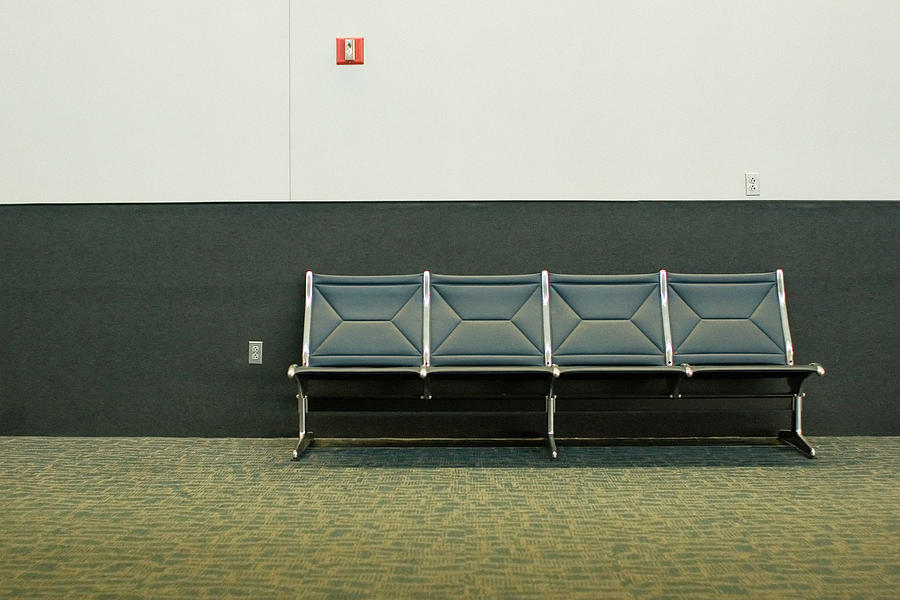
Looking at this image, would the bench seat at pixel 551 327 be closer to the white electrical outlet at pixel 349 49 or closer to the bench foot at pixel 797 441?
the bench foot at pixel 797 441

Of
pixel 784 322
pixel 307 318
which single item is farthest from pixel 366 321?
pixel 784 322

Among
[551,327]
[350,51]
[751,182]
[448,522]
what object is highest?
[350,51]

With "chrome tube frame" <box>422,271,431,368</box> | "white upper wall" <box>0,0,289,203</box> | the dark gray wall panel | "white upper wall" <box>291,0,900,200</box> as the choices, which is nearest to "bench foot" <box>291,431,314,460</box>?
the dark gray wall panel

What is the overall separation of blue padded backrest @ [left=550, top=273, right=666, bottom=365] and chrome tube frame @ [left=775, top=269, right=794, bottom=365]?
1.96 feet

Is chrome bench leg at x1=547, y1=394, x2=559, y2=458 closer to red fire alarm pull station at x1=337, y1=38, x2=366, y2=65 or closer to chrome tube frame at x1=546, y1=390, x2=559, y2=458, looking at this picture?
chrome tube frame at x1=546, y1=390, x2=559, y2=458

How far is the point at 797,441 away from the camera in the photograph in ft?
12.4

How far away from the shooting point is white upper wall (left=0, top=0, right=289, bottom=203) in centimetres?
418

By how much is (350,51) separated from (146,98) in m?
1.11

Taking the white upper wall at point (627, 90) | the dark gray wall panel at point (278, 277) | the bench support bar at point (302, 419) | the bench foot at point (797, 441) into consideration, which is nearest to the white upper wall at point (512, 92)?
the white upper wall at point (627, 90)

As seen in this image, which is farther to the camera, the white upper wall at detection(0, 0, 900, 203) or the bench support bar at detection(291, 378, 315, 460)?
the white upper wall at detection(0, 0, 900, 203)

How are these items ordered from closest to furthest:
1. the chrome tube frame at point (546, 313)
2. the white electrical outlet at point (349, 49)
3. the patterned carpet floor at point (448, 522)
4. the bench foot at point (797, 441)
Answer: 1. the patterned carpet floor at point (448, 522)
2. the bench foot at point (797, 441)
3. the chrome tube frame at point (546, 313)
4. the white electrical outlet at point (349, 49)

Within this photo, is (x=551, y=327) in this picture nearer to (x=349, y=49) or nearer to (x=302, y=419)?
(x=302, y=419)

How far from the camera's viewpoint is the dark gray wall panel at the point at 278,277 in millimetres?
4168

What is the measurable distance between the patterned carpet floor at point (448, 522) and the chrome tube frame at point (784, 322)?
455 millimetres
